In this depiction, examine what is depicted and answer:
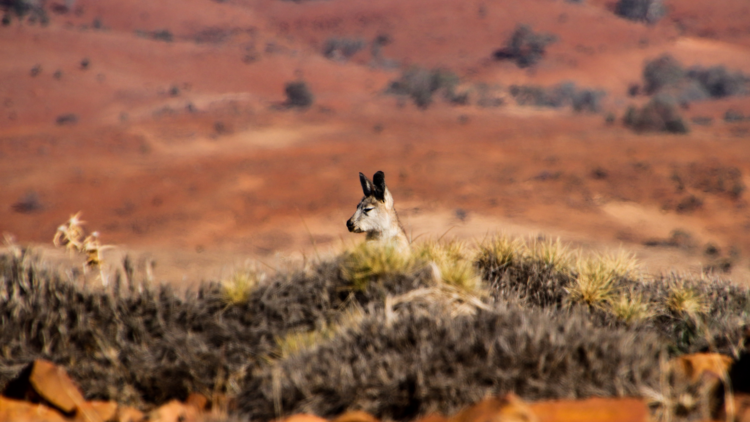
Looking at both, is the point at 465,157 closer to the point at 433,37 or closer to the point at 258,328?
the point at 258,328

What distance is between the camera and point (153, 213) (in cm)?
2041

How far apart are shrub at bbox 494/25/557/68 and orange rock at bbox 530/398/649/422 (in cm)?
5303

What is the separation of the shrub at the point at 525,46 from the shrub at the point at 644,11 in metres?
16.9

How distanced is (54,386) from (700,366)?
403 centimetres

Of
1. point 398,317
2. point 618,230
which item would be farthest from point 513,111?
point 398,317

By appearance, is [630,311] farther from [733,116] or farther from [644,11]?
[644,11]

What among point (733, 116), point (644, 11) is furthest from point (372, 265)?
point (644, 11)

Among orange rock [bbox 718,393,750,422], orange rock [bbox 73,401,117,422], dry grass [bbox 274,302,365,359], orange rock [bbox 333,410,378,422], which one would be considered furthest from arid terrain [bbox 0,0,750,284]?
orange rock [bbox 718,393,750,422]

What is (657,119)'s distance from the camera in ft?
95.9

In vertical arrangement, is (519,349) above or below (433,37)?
below

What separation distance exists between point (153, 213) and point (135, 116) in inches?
715

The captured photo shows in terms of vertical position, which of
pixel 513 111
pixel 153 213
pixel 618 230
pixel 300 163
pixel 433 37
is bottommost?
pixel 618 230

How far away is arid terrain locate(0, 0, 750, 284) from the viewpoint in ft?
59.8

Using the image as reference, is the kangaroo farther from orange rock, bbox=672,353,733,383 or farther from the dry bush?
orange rock, bbox=672,353,733,383
